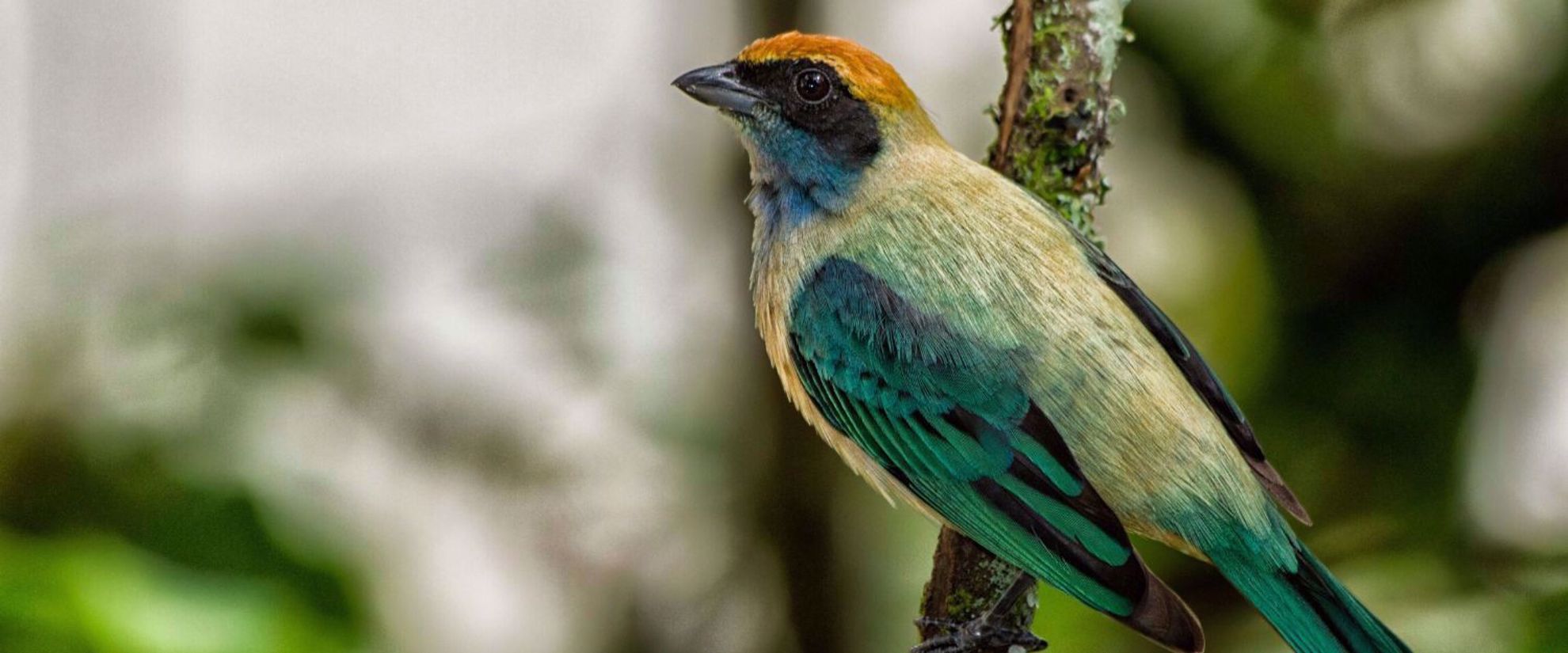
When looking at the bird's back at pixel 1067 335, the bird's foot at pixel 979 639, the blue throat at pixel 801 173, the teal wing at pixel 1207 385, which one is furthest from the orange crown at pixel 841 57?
the bird's foot at pixel 979 639

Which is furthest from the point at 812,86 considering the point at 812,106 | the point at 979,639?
the point at 979,639

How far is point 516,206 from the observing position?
5410mm

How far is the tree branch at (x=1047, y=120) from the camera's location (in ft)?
10.8

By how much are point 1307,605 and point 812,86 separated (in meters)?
1.39

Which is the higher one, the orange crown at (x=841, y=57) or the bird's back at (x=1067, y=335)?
the orange crown at (x=841, y=57)

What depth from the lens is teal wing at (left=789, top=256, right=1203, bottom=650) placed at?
287 cm

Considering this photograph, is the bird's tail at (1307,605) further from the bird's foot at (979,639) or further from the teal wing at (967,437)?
the bird's foot at (979,639)

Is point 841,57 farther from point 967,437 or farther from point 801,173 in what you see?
point 967,437

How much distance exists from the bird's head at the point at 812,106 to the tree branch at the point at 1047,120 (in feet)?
0.89

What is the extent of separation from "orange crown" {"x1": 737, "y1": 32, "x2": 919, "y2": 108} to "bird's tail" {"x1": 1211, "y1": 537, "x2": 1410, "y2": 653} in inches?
45.2

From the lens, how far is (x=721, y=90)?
334 cm

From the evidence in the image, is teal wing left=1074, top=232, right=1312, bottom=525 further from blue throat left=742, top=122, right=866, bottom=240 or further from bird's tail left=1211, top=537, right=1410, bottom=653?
blue throat left=742, top=122, right=866, bottom=240

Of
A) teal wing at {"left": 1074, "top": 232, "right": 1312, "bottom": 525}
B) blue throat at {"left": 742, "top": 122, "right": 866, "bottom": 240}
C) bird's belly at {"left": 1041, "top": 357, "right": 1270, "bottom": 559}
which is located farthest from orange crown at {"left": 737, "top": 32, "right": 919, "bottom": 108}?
bird's belly at {"left": 1041, "top": 357, "right": 1270, "bottom": 559}

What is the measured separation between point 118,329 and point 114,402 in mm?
325
